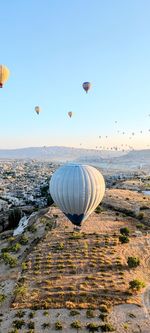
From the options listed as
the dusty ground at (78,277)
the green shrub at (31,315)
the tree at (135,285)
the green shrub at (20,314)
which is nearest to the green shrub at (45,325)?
the dusty ground at (78,277)

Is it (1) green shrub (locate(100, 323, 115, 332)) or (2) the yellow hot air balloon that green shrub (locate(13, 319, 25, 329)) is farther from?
(2) the yellow hot air balloon

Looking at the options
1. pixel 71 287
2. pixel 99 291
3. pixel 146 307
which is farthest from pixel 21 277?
pixel 146 307

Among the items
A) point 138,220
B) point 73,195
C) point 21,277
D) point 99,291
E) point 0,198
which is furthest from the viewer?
point 0,198

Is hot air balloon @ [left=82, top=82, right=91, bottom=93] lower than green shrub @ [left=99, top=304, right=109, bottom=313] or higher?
higher

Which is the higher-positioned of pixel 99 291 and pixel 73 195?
pixel 73 195

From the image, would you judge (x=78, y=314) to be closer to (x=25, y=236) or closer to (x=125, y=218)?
(x=25, y=236)

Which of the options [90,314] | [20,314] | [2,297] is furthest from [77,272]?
[20,314]

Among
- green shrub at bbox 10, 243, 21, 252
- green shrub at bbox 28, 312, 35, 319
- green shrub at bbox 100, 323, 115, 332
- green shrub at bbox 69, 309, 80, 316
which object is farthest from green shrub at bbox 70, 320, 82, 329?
green shrub at bbox 10, 243, 21, 252
